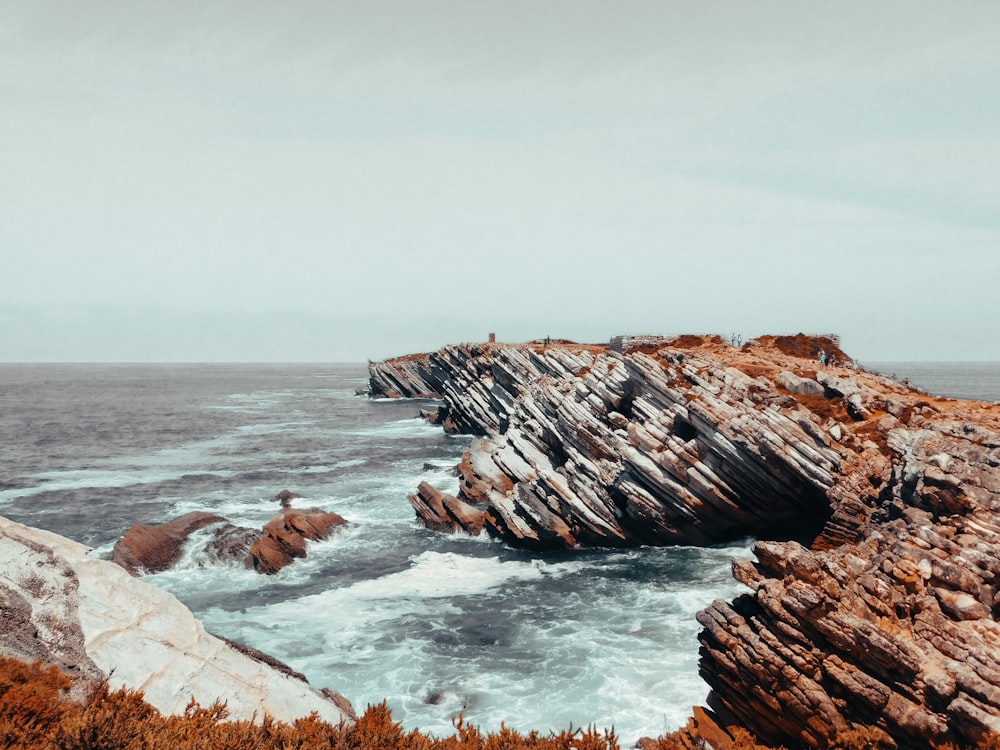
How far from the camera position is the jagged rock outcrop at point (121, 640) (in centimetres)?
1008

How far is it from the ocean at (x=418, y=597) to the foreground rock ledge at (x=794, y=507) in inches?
128

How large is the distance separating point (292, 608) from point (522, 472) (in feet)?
58.8

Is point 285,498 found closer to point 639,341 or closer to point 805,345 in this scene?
point 639,341

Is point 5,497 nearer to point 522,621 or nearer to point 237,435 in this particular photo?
point 237,435

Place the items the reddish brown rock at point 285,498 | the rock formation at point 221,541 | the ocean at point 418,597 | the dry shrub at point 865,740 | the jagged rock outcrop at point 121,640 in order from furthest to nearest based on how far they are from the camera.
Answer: the reddish brown rock at point 285,498
the rock formation at point 221,541
the ocean at point 418,597
the dry shrub at point 865,740
the jagged rock outcrop at point 121,640

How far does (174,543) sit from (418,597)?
15.1 meters

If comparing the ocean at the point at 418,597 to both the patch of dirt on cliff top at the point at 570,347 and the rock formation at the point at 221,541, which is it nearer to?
the rock formation at the point at 221,541

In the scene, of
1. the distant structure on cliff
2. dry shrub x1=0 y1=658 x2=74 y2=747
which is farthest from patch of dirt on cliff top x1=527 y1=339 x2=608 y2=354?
dry shrub x1=0 y1=658 x2=74 y2=747

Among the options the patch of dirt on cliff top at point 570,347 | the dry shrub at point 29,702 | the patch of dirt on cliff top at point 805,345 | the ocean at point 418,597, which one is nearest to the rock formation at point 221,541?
the ocean at point 418,597

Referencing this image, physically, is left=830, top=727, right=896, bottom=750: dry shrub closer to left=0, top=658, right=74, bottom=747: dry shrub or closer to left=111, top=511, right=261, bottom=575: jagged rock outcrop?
left=0, top=658, right=74, bottom=747: dry shrub

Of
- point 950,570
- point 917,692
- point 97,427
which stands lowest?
point 97,427

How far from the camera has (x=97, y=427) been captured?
8956 centimetres

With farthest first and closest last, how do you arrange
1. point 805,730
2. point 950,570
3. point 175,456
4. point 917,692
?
1. point 175,456
2. point 950,570
3. point 805,730
4. point 917,692

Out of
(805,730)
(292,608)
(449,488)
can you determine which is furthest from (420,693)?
(449,488)
